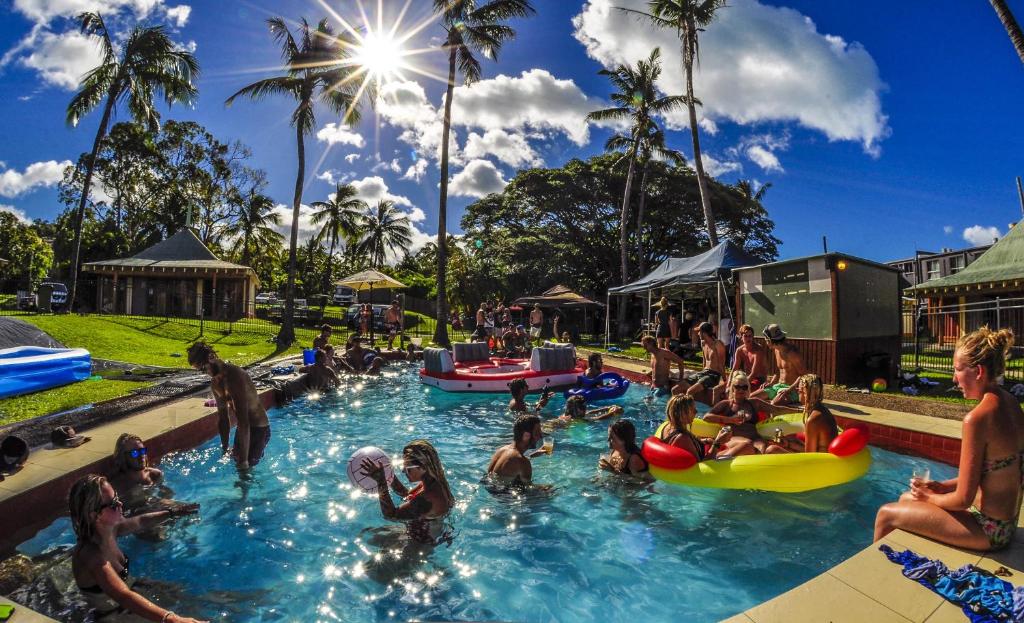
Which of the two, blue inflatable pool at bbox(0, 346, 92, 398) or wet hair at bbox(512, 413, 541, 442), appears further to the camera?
blue inflatable pool at bbox(0, 346, 92, 398)

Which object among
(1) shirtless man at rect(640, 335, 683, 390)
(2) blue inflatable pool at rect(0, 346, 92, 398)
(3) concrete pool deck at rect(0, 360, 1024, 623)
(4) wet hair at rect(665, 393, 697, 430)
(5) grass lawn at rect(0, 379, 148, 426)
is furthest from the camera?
(1) shirtless man at rect(640, 335, 683, 390)

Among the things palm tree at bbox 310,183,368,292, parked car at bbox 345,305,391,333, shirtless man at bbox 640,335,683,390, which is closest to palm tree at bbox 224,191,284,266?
palm tree at bbox 310,183,368,292

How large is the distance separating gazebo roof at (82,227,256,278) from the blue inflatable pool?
1735 centimetres

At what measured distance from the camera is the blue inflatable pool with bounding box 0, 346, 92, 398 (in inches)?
312

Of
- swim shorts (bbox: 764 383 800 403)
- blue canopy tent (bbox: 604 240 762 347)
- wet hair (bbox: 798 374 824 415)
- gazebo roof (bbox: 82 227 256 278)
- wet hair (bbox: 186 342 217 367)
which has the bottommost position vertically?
swim shorts (bbox: 764 383 800 403)

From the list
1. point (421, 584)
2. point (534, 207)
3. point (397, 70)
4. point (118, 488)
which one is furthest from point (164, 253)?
point (421, 584)

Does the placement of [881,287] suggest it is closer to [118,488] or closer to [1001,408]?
[1001,408]

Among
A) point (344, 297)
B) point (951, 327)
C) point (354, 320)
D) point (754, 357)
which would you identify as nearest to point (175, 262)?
point (354, 320)

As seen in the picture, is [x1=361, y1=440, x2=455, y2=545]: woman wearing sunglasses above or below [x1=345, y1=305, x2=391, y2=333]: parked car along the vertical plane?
below

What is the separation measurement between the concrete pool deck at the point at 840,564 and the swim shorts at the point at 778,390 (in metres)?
0.61

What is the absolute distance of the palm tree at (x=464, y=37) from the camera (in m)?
18.1

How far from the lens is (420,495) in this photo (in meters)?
4.21

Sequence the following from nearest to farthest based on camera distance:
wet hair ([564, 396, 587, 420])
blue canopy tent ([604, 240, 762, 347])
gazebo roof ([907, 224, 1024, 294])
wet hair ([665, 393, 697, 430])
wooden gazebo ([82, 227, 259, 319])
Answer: wet hair ([665, 393, 697, 430]) → wet hair ([564, 396, 587, 420]) → blue canopy tent ([604, 240, 762, 347]) → gazebo roof ([907, 224, 1024, 294]) → wooden gazebo ([82, 227, 259, 319])

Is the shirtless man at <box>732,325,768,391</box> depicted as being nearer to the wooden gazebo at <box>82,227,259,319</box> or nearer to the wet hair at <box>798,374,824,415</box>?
the wet hair at <box>798,374,824,415</box>
